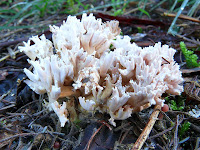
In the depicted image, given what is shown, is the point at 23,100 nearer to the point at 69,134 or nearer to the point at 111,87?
the point at 69,134

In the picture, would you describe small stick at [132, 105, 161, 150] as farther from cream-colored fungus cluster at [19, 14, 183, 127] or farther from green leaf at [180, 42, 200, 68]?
green leaf at [180, 42, 200, 68]

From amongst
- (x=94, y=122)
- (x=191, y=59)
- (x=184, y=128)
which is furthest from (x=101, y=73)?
(x=191, y=59)

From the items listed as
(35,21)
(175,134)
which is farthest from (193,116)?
(35,21)

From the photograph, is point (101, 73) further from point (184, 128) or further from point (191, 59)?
point (191, 59)

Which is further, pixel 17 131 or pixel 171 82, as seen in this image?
pixel 171 82

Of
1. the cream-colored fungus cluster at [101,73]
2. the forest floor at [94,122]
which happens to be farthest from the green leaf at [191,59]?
the cream-colored fungus cluster at [101,73]

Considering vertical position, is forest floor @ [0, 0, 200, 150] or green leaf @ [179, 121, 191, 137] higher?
forest floor @ [0, 0, 200, 150]

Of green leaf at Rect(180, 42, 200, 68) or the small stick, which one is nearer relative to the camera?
the small stick

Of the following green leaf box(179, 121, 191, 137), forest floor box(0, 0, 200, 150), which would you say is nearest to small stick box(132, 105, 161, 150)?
forest floor box(0, 0, 200, 150)
